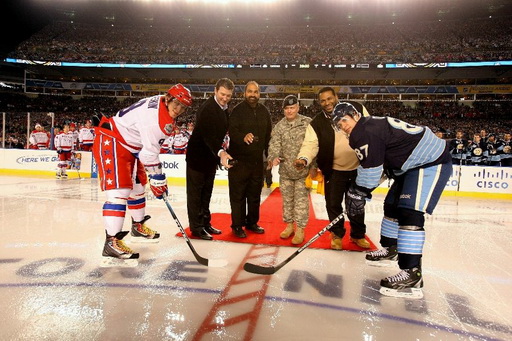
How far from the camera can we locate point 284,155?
368 centimetres

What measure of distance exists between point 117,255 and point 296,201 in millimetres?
1849

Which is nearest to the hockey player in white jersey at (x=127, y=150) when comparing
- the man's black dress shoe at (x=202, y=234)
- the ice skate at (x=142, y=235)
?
the ice skate at (x=142, y=235)

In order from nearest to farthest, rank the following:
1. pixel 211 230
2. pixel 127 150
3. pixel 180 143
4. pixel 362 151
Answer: pixel 362 151 < pixel 127 150 < pixel 211 230 < pixel 180 143

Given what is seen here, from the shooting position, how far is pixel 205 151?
371 centimetres

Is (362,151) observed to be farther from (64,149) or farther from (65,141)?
(64,149)

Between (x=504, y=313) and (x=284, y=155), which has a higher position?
(x=284, y=155)

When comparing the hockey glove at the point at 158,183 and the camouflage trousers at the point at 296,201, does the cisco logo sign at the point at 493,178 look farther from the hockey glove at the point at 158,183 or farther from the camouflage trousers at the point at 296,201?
the hockey glove at the point at 158,183

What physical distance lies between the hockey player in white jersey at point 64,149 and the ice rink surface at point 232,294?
249 inches

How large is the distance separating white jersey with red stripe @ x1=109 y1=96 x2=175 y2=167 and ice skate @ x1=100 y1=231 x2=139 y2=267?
75 cm

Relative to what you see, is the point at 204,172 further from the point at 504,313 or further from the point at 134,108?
the point at 504,313

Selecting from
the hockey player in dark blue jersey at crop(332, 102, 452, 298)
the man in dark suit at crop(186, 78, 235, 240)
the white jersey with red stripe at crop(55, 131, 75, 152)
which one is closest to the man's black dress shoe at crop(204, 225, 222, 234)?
the man in dark suit at crop(186, 78, 235, 240)

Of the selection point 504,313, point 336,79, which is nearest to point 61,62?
point 336,79

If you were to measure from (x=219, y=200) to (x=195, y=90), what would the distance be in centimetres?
2011

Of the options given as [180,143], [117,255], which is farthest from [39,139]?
[117,255]
